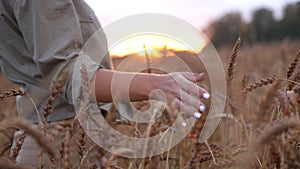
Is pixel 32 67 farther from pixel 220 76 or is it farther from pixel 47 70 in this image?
pixel 220 76

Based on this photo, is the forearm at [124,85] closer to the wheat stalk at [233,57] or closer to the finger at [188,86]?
the finger at [188,86]

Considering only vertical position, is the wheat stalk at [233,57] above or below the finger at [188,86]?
above

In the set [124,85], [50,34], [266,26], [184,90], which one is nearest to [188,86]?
[184,90]

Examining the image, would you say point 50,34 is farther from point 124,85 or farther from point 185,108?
point 185,108

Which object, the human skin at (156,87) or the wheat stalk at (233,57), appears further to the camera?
the wheat stalk at (233,57)

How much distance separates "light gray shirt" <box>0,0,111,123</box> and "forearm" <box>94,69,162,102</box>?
39 millimetres

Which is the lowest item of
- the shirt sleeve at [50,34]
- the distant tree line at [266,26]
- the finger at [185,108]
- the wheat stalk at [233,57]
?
the distant tree line at [266,26]

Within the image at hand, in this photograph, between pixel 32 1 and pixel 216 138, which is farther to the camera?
pixel 216 138

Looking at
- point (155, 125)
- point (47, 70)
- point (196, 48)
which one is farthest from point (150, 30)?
point (155, 125)

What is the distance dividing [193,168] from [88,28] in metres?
0.71

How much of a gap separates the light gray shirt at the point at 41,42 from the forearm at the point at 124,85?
0.04 meters

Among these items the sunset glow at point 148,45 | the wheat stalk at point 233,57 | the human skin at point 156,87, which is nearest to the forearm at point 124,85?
the human skin at point 156,87

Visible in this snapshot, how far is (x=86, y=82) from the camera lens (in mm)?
935

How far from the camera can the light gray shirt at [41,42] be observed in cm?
127
